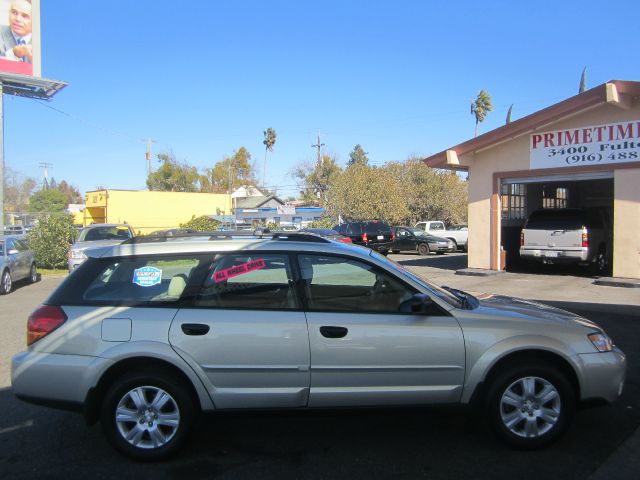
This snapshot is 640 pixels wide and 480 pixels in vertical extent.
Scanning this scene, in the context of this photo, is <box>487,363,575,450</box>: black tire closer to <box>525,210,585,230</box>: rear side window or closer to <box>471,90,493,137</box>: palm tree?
<box>525,210,585,230</box>: rear side window

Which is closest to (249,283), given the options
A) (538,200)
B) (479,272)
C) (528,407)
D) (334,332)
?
(334,332)

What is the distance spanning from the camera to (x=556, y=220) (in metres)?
15.5

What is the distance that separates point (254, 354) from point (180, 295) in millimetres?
721

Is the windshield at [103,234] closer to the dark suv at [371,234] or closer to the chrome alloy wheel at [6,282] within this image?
the chrome alloy wheel at [6,282]

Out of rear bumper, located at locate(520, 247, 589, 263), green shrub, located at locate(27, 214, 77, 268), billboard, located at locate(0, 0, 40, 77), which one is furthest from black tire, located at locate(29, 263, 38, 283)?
billboard, located at locate(0, 0, 40, 77)

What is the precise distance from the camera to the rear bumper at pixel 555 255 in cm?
1480

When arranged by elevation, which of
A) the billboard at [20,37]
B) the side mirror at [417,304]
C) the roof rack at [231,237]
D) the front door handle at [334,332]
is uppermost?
the billboard at [20,37]

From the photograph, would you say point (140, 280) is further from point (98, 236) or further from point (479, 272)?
A: point (98, 236)

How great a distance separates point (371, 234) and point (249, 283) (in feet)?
70.5

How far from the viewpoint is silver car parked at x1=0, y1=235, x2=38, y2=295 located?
13.9 metres

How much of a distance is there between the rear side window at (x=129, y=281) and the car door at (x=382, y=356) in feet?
3.33

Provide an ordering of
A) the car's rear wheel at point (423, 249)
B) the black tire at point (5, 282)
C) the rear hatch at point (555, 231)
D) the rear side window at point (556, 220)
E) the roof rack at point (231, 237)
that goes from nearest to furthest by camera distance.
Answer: the roof rack at point (231, 237), the black tire at point (5, 282), the rear hatch at point (555, 231), the rear side window at point (556, 220), the car's rear wheel at point (423, 249)

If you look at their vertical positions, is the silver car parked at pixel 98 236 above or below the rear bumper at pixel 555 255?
above

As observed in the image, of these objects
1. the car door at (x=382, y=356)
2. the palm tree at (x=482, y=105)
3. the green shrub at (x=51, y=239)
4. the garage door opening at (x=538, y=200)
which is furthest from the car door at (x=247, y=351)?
the palm tree at (x=482, y=105)
